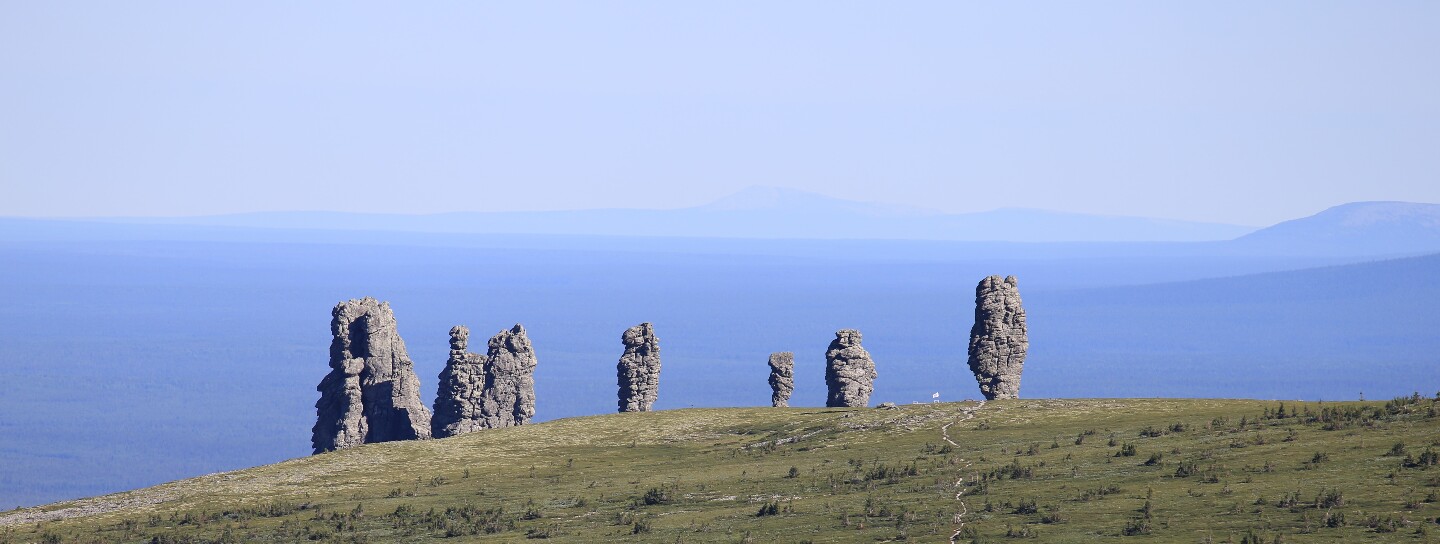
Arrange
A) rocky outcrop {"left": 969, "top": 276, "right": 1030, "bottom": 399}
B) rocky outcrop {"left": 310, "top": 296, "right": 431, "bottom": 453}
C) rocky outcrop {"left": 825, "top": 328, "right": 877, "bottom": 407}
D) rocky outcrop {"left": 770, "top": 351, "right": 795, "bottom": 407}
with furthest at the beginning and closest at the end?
rocky outcrop {"left": 770, "top": 351, "right": 795, "bottom": 407}
rocky outcrop {"left": 310, "top": 296, "right": 431, "bottom": 453}
rocky outcrop {"left": 825, "top": 328, "right": 877, "bottom": 407}
rocky outcrop {"left": 969, "top": 276, "right": 1030, "bottom": 399}

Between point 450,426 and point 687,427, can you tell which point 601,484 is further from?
point 450,426

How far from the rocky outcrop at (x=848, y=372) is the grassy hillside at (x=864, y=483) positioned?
11075 mm

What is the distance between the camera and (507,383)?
359 feet

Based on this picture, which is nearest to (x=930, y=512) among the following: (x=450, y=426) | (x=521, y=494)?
(x=521, y=494)

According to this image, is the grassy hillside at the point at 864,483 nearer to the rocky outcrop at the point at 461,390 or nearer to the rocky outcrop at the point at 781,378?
the rocky outcrop at the point at 461,390

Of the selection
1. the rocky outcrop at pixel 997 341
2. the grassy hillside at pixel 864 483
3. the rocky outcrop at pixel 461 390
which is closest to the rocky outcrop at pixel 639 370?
the rocky outcrop at pixel 461 390

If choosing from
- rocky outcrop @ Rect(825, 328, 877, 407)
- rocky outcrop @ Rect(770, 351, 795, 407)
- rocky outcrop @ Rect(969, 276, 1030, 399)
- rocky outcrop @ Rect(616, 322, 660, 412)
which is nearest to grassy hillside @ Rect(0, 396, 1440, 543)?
rocky outcrop @ Rect(969, 276, 1030, 399)

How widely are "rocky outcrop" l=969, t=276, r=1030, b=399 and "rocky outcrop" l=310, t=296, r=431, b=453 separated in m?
35.6

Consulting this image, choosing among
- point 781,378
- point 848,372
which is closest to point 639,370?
point 781,378

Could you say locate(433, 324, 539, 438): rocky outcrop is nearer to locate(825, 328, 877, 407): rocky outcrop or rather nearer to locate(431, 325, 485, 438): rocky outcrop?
locate(431, 325, 485, 438): rocky outcrop

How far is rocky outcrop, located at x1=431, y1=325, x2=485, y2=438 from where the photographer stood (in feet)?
354

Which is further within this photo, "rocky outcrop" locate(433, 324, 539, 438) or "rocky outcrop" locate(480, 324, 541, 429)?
"rocky outcrop" locate(480, 324, 541, 429)

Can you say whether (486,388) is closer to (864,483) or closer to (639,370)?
(639,370)

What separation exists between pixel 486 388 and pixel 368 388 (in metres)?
7.50
